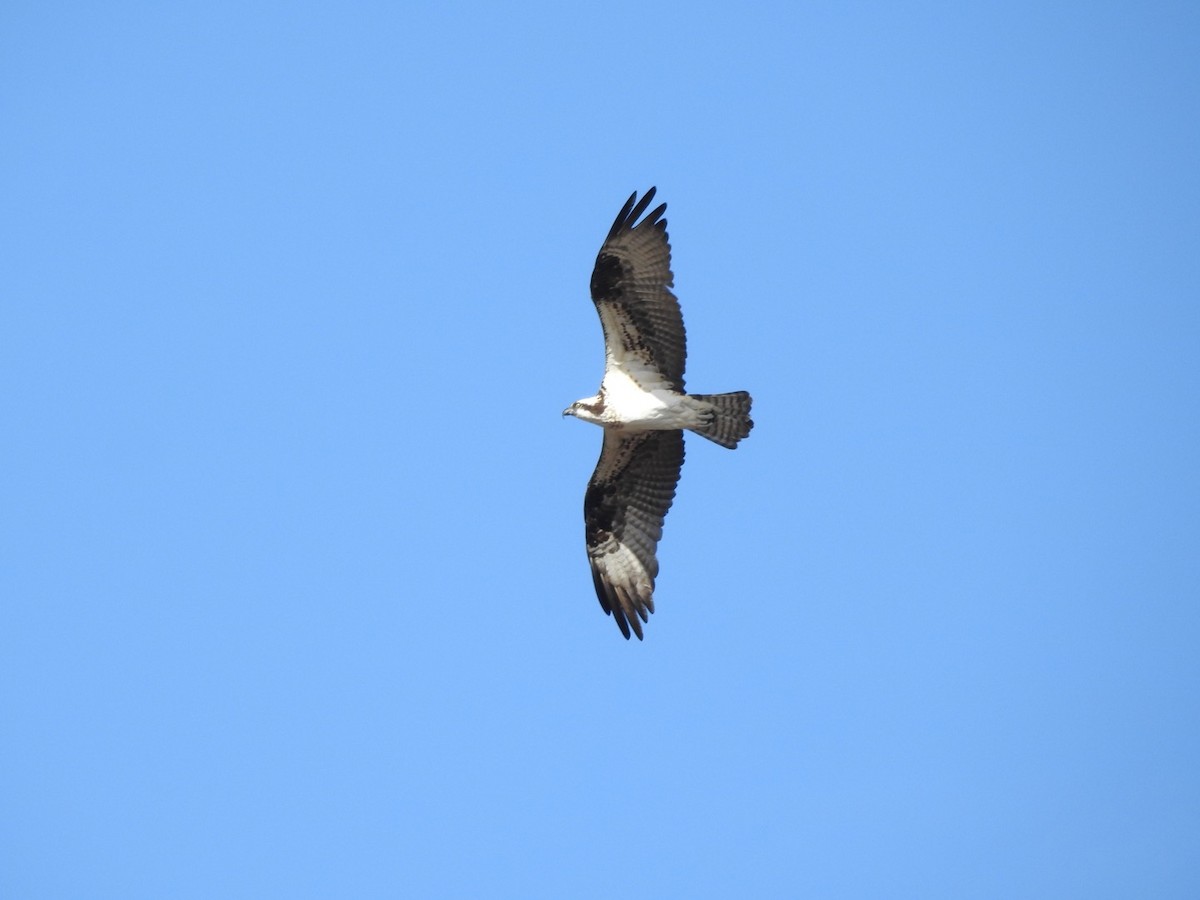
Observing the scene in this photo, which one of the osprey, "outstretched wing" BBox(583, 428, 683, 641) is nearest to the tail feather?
the osprey

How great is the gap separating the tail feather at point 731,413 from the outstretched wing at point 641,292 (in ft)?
1.17

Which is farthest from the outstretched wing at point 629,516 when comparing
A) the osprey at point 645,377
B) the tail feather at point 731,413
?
the tail feather at point 731,413

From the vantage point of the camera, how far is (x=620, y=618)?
15594 mm

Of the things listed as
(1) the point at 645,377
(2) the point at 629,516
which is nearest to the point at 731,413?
(1) the point at 645,377

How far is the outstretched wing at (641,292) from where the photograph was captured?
1421cm

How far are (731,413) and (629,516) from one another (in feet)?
6.25

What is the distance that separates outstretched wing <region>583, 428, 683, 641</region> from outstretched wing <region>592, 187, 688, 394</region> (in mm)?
1147

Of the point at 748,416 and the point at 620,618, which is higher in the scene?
the point at 748,416

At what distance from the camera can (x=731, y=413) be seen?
47.4 ft

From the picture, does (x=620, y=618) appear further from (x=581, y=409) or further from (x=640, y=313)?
(x=640, y=313)

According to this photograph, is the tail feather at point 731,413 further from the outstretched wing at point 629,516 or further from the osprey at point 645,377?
the outstretched wing at point 629,516

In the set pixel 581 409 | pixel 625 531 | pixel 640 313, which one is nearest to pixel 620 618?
pixel 625 531

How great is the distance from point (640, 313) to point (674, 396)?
878mm

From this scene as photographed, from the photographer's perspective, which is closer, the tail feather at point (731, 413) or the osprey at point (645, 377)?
the osprey at point (645, 377)
